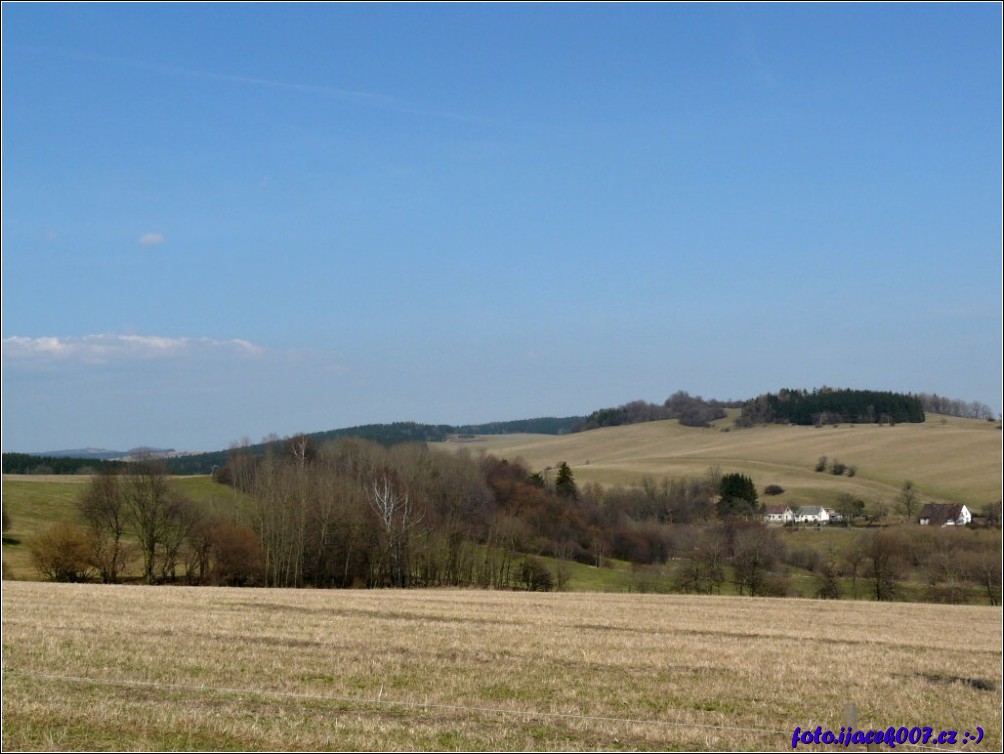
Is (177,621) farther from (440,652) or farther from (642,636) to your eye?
(642,636)

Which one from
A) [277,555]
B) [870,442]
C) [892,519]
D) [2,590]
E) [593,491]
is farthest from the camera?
[870,442]

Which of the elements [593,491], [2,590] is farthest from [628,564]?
[2,590]

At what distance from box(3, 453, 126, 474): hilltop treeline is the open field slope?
3455 cm

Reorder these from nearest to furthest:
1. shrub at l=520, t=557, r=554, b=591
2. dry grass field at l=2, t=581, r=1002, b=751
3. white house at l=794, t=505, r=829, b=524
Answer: dry grass field at l=2, t=581, r=1002, b=751 < shrub at l=520, t=557, r=554, b=591 < white house at l=794, t=505, r=829, b=524

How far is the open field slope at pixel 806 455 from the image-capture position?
123m

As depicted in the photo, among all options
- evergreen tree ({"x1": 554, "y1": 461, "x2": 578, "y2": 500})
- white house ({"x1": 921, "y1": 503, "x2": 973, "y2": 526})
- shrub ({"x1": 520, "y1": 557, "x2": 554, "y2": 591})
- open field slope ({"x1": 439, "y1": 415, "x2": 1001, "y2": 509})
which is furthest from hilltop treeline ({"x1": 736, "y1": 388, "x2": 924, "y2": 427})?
shrub ({"x1": 520, "y1": 557, "x2": 554, "y2": 591})

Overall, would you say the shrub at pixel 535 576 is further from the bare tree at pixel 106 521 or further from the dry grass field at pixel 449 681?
the dry grass field at pixel 449 681

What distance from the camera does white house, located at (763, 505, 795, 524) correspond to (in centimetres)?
10576

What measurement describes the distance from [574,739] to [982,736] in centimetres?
639

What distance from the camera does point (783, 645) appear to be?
25.5 meters

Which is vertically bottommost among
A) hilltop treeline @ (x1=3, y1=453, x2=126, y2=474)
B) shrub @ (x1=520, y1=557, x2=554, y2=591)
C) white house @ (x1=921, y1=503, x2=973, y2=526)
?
shrub @ (x1=520, y1=557, x2=554, y2=591)

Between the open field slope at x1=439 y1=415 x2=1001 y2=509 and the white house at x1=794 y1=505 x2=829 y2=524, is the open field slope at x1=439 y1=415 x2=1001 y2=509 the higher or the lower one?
the higher one

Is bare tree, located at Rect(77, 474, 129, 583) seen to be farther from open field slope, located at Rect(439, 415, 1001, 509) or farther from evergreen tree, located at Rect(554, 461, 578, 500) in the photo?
evergreen tree, located at Rect(554, 461, 578, 500)

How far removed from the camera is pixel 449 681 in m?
16.9
